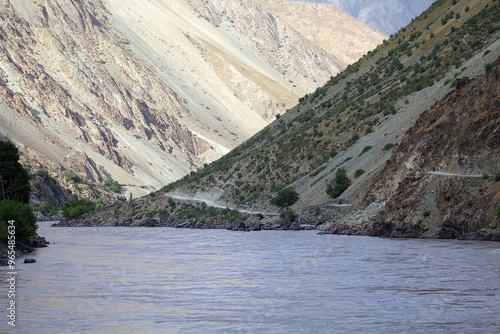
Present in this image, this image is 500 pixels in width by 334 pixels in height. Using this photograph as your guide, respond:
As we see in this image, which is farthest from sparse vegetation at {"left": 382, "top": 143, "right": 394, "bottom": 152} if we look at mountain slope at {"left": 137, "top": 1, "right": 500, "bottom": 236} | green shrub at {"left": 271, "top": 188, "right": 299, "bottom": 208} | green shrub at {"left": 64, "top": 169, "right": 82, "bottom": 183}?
green shrub at {"left": 64, "top": 169, "right": 82, "bottom": 183}

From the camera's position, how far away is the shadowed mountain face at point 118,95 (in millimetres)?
124250

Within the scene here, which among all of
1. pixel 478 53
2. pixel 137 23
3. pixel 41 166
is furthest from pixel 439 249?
pixel 137 23

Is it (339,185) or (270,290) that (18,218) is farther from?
(339,185)

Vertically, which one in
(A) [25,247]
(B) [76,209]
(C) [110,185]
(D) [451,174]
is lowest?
(A) [25,247]

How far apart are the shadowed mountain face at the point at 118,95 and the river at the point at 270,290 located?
78192mm

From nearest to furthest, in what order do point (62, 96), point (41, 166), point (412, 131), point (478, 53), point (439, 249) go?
point (439, 249) → point (412, 131) → point (478, 53) → point (41, 166) → point (62, 96)

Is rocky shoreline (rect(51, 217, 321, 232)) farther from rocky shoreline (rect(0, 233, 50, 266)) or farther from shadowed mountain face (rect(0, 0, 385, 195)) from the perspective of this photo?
shadowed mountain face (rect(0, 0, 385, 195))

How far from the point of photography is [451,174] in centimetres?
4366

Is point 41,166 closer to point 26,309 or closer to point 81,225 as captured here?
point 81,225

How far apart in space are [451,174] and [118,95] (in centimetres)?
11280

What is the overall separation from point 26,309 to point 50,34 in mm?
131052

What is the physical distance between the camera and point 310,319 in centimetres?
2123

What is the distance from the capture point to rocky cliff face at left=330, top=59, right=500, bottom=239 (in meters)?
40.8

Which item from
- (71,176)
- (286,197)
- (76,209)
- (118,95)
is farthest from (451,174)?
(118,95)
